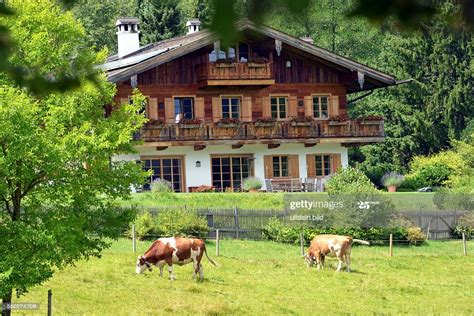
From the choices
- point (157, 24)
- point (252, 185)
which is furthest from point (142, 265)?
point (157, 24)

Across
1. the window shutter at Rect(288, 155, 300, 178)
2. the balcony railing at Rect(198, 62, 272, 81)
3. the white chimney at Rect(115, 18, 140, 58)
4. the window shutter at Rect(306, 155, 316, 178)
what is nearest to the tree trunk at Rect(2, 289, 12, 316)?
the balcony railing at Rect(198, 62, 272, 81)

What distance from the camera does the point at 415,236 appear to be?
34219mm

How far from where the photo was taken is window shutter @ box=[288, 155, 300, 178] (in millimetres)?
43219

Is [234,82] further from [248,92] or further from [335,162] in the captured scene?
[335,162]

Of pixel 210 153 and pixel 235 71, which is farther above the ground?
pixel 235 71

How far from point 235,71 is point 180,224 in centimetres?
1054

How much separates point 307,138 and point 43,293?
20.9 meters

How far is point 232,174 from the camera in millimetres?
42594

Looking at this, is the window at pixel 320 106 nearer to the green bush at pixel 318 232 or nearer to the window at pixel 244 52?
the window at pixel 244 52

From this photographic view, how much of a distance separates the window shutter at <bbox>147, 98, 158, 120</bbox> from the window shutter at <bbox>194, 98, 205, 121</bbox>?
5.06ft

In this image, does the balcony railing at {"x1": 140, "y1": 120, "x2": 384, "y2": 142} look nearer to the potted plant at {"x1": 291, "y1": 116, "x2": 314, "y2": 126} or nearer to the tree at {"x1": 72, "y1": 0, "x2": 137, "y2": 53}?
the potted plant at {"x1": 291, "y1": 116, "x2": 314, "y2": 126}

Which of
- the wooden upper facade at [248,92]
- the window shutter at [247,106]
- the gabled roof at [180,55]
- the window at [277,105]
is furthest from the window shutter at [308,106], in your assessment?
the window shutter at [247,106]

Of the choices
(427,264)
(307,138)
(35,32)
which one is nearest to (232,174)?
(307,138)

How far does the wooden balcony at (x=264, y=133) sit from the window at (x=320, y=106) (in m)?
1.40
